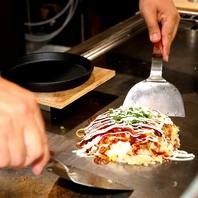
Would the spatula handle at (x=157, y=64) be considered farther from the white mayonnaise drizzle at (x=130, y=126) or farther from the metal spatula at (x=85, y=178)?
the metal spatula at (x=85, y=178)

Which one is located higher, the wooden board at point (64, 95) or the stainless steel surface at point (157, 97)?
the wooden board at point (64, 95)

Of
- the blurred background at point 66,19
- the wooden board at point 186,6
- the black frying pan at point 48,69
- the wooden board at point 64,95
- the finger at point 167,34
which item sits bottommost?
the blurred background at point 66,19

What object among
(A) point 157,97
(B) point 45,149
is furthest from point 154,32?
(B) point 45,149

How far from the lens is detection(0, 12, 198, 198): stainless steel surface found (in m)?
1.27

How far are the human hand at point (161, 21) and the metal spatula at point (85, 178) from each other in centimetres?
64

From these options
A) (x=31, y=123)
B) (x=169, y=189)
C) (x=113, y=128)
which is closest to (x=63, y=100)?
(x=113, y=128)

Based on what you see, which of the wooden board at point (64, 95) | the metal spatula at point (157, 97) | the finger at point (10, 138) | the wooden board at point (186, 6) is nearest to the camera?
the finger at point (10, 138)

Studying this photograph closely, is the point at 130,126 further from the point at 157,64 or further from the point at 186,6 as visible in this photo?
the point at 186,6

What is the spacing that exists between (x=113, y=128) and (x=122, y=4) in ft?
8.52

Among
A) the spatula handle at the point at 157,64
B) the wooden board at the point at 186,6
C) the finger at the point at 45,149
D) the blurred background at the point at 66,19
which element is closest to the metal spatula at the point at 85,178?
the finger at the point at 45,149

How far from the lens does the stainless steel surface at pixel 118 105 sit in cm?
127

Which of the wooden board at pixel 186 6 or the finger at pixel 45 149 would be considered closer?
the finger at pixel 45 149

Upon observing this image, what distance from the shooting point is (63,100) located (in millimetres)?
1551

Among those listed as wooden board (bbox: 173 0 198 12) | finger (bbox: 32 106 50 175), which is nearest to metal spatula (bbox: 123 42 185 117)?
finger (bbox: 32 106 50 175)
